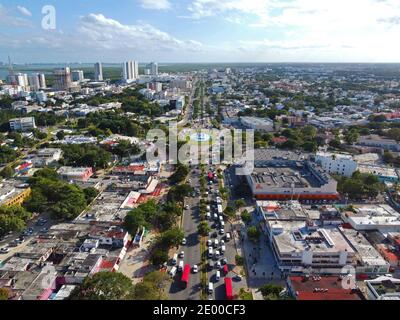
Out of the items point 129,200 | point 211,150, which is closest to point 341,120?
point 211,150

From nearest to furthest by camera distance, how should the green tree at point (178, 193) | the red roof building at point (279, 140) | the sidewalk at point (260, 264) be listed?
the sidewalk at point (260, 264), the green tree at point (178, 193), the red roof building at point (279, 140)

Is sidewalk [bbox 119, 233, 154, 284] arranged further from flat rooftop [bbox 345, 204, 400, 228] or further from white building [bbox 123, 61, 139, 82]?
white building [bbox 123, 61, 139, 82]

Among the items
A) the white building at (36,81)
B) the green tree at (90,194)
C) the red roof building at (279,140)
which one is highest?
the white building at (36,81)

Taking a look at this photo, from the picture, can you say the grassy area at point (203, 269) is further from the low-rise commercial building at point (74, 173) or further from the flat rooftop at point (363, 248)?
the low-rise commercial building at point (74, 173)

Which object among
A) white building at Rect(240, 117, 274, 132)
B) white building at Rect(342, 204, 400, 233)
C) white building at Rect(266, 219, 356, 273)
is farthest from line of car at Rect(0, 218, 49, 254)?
white building at Rect(240, 117, 274, 132)

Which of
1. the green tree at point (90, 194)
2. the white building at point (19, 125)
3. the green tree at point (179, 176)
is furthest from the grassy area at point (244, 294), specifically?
the white building at point (19, 125)
